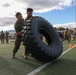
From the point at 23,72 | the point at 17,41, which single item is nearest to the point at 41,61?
the point at 17,41

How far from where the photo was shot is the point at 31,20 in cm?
839

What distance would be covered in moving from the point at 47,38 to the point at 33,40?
2037 mm

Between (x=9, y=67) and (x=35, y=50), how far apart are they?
1079 mm

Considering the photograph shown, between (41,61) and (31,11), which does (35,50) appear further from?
(31,11)

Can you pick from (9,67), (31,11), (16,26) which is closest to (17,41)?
(16,26)

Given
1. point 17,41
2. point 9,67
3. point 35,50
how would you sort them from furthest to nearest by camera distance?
point 17,41 < point 35,50 < point 9,67

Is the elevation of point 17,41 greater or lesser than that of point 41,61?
greater

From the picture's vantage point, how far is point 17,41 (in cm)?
901

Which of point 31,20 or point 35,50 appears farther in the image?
point 31,20

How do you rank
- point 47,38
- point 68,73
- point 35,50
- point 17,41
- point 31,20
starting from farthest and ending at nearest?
point 47,38 < point 17,41 < point 31,20 < point 35,50 < point 68,73

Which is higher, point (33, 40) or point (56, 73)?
point (33, 40)

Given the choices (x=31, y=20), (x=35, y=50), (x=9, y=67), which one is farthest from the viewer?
(x=31, y=20)

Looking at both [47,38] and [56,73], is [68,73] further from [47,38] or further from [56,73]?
[47,38]

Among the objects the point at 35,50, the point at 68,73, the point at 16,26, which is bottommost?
the point at 68,73
